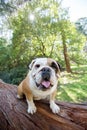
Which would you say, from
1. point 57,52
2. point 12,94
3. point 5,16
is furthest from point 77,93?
point 12,94

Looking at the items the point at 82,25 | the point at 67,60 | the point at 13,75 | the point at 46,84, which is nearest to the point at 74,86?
the point at 67,60

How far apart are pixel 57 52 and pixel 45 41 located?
0.38 metres

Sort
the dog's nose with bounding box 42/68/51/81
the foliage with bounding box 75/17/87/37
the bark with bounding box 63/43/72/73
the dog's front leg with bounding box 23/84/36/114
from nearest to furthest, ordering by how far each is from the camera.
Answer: the dog's nose with bounding box 42/68/51/81 → the dog's front leg with bounding box 23/84/36/114 → the bark with bounding box 63/43/72/73 → the foliage with bounding box 75/17/87/37

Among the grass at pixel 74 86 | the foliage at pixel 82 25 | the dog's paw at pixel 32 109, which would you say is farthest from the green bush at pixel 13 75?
the dog's paw at pixel 32 109

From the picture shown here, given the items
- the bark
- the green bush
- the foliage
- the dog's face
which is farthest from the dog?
the foliage

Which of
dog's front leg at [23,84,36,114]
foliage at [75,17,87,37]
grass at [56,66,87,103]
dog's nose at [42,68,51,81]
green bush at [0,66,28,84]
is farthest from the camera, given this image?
foliage at [75,17,87,37]

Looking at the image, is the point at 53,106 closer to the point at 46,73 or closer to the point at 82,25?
the point at 46,73

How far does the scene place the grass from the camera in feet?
11.7

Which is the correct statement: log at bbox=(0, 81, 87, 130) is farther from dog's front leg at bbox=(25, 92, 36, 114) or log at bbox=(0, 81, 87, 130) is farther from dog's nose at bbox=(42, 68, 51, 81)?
dog's nose at bbox=(42, 68, 51, 81)

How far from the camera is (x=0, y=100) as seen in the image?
1314 millimetres

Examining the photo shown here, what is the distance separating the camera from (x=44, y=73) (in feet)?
3.21

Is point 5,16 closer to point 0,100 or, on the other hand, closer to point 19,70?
point 19,70

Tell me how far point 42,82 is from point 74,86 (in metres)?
3.31

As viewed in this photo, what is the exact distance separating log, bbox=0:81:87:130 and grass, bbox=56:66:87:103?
7.29 ft
